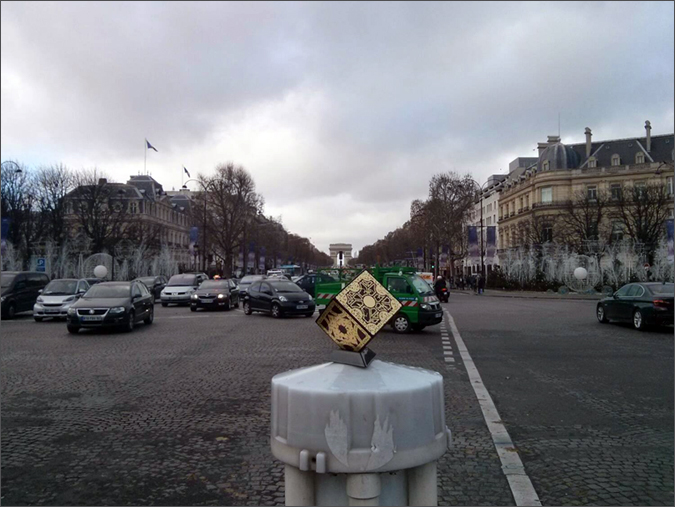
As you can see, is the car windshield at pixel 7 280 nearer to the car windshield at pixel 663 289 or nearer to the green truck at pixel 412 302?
the green truck at pixel 412 302

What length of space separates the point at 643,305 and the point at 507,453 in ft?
48.9

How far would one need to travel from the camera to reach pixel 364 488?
95.7 inches

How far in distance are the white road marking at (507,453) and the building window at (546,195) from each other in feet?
245

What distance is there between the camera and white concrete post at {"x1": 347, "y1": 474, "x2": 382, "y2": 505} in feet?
7.98

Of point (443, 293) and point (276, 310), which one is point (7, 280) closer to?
point (276, 310)

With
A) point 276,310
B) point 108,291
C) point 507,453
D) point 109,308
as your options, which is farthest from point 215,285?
point 507,453

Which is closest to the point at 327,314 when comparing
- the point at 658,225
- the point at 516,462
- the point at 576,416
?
the point at 516,462

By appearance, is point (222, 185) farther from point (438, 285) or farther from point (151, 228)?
point (438, 285)

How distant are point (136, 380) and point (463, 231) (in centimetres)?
7883

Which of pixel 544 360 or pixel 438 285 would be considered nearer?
pixel 544 360

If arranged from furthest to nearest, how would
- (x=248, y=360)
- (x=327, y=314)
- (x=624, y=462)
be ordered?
1. (x=248, y=360)
2. (x=624, y=462)
3. (x=327, y=314)

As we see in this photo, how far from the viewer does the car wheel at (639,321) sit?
A: 1877 centimetres

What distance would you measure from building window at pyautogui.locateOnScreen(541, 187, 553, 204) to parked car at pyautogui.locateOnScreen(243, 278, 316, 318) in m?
61.8

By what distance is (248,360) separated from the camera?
1247 cm
